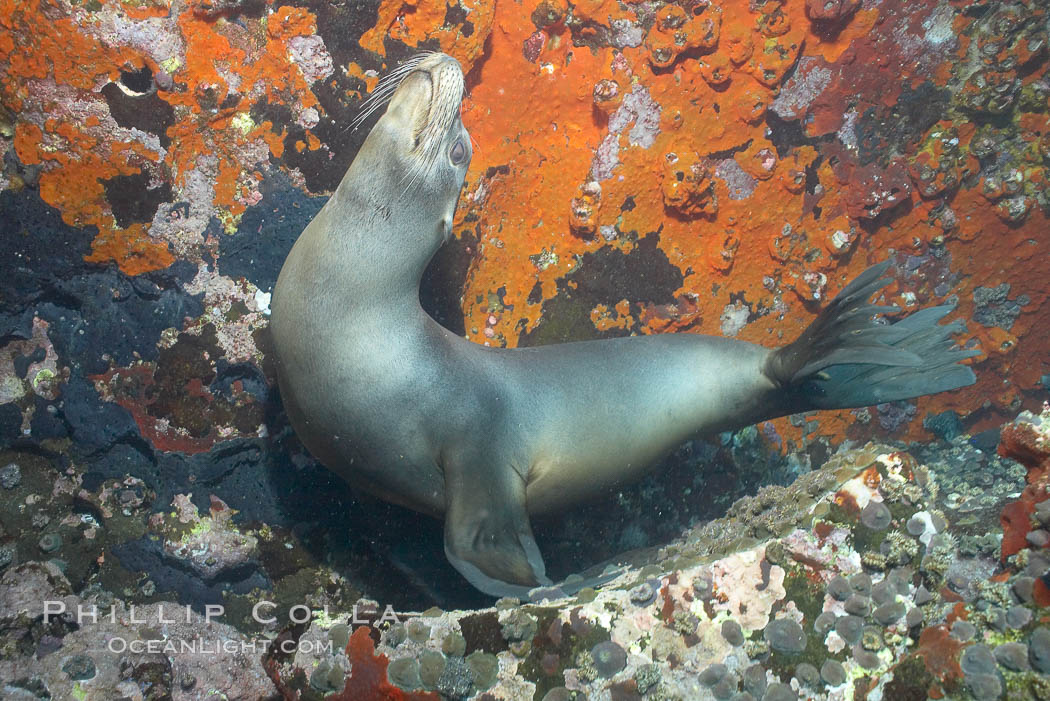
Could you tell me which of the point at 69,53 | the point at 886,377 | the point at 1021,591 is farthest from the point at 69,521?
the point at 886,377

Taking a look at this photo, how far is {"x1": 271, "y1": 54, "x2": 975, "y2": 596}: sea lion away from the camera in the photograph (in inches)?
89.4

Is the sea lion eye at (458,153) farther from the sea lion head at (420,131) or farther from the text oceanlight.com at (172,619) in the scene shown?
the text oceanlight.com at (172,619)

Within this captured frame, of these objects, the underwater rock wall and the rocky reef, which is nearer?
the rocky reef

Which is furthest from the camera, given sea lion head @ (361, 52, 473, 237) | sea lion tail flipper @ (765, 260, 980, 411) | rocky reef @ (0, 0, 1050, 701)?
sea lion tail flipper @ (765, 260, 980, 411)

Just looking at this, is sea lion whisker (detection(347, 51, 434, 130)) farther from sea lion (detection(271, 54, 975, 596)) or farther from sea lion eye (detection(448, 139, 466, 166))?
sea lion eye (detection(448, 139, 466, 166))

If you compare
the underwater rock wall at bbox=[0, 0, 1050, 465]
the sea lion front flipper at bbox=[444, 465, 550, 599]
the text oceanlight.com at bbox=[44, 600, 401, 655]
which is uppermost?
the underwater rock wall at bbox=[0, 0, 1050, 465]

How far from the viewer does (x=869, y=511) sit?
2.20 m

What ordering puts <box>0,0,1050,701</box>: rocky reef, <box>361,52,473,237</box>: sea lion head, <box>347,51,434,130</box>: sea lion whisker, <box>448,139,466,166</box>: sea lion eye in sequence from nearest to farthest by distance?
1. <box>0,0,1050,701</box>: rocky reef
2. <box>361,52,473,237</box>: sea lion head
3. <box>448,139,466,166</box>: sea lion eye
4. <box>347,51,434,130</box>: sea lion whisker

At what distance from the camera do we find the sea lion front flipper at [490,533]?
2.06 metres

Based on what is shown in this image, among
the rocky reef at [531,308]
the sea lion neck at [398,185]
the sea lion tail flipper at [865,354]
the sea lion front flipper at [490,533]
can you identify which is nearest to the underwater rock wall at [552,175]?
the rocky reef at [531,308]

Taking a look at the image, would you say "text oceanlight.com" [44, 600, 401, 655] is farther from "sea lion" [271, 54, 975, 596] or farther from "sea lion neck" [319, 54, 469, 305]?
"sea lion neck" [319, 54, 469, 305]

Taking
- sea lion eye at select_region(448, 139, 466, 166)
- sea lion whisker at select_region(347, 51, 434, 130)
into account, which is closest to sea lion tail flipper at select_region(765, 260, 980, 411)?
sea lion eye at select_region(448, 139, 466, 166)

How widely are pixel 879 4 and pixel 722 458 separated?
306cm

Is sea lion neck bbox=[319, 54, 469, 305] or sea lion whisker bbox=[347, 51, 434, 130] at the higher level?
sea lion whisker bbox=[347, 51, 434, 130]
